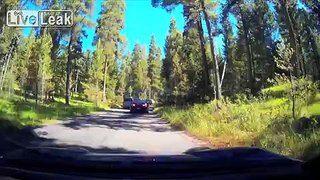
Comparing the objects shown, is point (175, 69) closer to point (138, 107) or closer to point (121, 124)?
point (138, 107)

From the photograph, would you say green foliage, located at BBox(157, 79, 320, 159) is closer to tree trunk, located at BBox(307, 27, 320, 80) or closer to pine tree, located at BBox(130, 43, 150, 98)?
tree trunk, located at BBox(307, 27, 320, 80)

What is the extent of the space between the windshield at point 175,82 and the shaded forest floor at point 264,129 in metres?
0.05

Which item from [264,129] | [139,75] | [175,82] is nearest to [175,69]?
[175,82]

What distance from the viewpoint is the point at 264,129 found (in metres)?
14.8

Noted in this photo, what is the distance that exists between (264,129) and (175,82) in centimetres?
3989

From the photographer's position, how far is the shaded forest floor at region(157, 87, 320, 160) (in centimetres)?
1105

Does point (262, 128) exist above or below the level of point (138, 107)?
below

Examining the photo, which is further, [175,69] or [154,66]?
[154,66]

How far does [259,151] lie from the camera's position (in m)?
3.67

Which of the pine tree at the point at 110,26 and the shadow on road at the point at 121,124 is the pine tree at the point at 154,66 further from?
the shadow on road at the point at 121,124

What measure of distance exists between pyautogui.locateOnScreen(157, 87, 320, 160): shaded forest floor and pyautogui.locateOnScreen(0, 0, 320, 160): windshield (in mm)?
50

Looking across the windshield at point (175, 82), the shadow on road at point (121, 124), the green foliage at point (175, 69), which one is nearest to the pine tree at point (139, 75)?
the windshield at point (175, 82)

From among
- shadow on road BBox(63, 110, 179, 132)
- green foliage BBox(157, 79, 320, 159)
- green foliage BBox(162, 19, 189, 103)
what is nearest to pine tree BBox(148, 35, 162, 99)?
green foliage BBox(162, 19, 189, 103)

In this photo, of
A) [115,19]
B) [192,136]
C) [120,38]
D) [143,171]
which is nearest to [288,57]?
[192,136]
